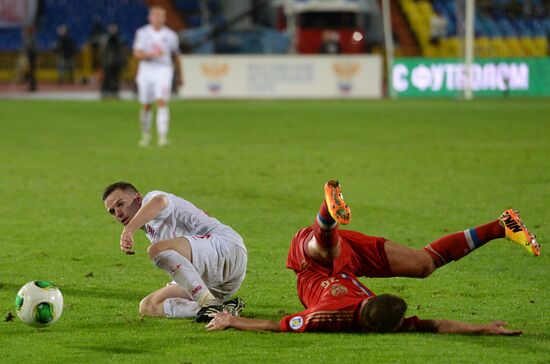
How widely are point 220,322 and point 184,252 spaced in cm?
54

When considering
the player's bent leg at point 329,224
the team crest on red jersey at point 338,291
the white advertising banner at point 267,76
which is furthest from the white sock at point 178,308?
the white advertising banner at point 267,76

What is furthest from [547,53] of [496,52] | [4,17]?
[4,17]

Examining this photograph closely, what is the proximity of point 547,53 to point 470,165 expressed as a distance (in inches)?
1026

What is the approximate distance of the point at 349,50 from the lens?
46344 millimetres

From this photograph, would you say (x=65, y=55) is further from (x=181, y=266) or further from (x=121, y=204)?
(x=181, y=266)

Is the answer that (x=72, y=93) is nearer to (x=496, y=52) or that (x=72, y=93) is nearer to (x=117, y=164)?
(x=496, y=52)

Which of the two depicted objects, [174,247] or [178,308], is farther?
[178,308]

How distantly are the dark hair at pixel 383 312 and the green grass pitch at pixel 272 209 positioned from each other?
0.35 ft

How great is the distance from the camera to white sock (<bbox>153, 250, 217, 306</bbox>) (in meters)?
7.55

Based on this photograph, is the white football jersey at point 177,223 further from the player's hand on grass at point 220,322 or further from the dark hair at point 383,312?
the dark hair at point 383,312

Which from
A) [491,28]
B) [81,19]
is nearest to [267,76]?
[491,28]

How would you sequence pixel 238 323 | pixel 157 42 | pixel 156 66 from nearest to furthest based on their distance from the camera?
pixel 238 323, pixel 157 42, pixel 156 66

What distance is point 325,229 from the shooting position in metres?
7.19

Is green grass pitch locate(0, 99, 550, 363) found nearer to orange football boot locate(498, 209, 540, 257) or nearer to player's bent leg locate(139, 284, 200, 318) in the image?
player's bent leg locate(139, 284, 200, 318)
